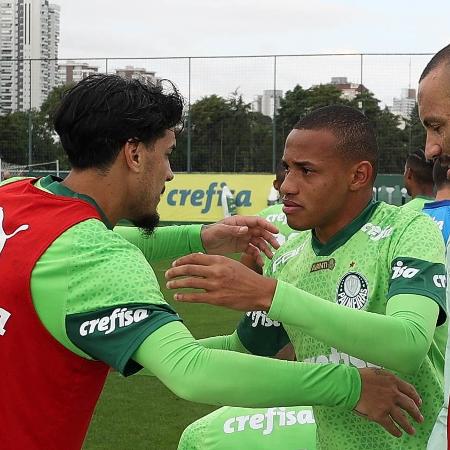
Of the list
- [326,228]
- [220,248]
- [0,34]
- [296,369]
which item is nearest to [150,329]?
[296,369]

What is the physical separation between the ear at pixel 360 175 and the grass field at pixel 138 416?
380 centimetres

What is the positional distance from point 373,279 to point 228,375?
79 centimetres

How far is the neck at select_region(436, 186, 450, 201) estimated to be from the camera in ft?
20.3

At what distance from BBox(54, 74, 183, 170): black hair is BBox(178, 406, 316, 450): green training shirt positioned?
63.7 inches

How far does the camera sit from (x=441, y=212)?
5875mm

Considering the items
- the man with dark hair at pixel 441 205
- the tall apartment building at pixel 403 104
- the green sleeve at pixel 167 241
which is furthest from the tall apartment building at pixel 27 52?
the green sleeve at pixel 167 241

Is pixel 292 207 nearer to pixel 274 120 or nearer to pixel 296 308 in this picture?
pixel 296 308

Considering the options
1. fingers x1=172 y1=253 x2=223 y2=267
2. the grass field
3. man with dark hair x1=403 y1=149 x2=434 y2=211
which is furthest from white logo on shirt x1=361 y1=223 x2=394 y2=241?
man with dark hair x1=403 y1=149 x2=434 y2=211

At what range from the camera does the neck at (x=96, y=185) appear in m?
2.44

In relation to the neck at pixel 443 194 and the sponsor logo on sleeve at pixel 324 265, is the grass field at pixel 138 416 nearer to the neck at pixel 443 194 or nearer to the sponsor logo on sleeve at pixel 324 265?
the neck at pixel 443 194

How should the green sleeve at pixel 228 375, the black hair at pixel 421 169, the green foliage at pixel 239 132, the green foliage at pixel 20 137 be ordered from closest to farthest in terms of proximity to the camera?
the green sleeve at pixel 228 375 < the black hair at pixel 421 169 < the green foliage at pixel 239 132 < the green foliage at pixel 20 137

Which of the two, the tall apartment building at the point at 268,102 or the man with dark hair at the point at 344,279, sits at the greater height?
the tall apartment building at the point at 268,102

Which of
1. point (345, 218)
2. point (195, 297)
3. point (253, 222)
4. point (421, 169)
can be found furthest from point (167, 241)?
point (421, 169)

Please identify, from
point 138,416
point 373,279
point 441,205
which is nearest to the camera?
point 373,279
